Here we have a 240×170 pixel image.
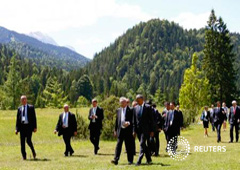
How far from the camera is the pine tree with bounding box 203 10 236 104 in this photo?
212ft

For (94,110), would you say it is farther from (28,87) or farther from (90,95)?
(90,95)

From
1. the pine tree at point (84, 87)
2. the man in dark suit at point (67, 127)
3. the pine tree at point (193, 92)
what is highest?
the pine tree at point (84, 87)

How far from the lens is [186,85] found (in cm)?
5628

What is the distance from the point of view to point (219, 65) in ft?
215

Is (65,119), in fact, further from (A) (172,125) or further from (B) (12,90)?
(B) (12,90)

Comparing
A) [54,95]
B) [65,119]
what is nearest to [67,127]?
[65,119]

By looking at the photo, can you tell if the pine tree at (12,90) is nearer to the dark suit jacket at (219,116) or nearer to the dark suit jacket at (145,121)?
the dark suit jacket at (219,116)

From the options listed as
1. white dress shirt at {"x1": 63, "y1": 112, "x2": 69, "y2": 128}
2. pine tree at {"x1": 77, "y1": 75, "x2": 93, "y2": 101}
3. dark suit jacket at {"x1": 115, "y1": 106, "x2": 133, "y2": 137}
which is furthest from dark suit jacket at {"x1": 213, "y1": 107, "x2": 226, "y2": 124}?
pine tree at {"x1": 77, "y1": 75, "x2": 93, "y2": 101}

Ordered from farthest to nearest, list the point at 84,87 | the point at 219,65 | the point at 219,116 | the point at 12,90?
1. the point at 84,87
2. the point at 12,90
3. the point at 219,65
4. the point at 219,116

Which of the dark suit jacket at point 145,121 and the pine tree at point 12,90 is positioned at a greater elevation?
the pine tree at point 12,90

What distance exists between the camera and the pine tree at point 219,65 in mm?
64750

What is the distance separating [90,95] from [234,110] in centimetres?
11242

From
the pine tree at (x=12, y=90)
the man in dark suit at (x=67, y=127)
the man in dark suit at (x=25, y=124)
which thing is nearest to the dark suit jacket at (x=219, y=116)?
the man in dark suit at (x=67, y=127)

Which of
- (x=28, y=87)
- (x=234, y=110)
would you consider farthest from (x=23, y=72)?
(x=234, y=110)
